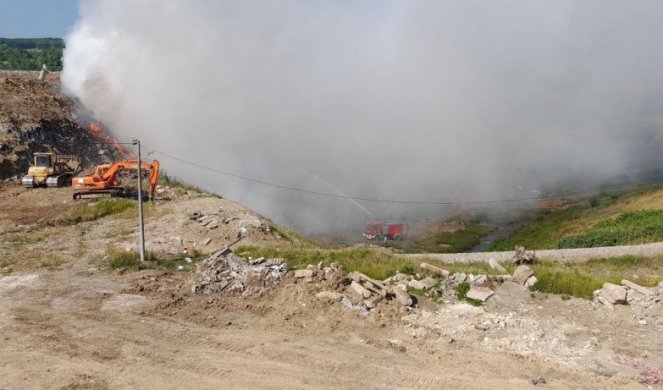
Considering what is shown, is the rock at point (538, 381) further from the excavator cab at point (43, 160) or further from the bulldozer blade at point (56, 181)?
the excavator cab at point (43, 160)

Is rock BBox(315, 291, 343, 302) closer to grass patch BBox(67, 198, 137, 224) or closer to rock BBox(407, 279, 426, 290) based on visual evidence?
rock BBox(407, 279, 426, 290)

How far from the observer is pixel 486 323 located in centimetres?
1384

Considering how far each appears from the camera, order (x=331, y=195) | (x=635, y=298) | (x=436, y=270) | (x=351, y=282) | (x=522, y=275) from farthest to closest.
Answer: (x=331, y=195)
(x=436, y=270)
(x=522, y=275)
(x=351, y=282)
(x=635, y=298)

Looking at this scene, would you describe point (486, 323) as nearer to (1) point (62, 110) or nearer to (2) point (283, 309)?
(2) point (283, 309)

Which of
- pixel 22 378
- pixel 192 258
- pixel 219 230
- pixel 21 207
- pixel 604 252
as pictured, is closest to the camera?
pixel 22 378

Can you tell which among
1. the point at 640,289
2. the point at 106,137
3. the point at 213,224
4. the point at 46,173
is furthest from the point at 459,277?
the point at 106,137

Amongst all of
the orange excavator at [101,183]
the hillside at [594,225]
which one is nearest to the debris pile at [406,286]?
the orange excavator at [101,183]

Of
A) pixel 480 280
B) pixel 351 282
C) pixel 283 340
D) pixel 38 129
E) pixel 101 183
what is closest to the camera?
pixel 283 340

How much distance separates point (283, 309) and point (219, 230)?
9.11 meters

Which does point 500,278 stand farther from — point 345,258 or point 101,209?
point 101,209

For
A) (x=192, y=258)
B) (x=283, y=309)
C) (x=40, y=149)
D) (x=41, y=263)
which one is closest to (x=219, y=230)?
(x=192, y=258)

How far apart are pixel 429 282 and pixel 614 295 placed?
490cm

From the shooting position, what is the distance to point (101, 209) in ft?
87.9

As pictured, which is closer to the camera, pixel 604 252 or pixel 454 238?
pixel 604 252
